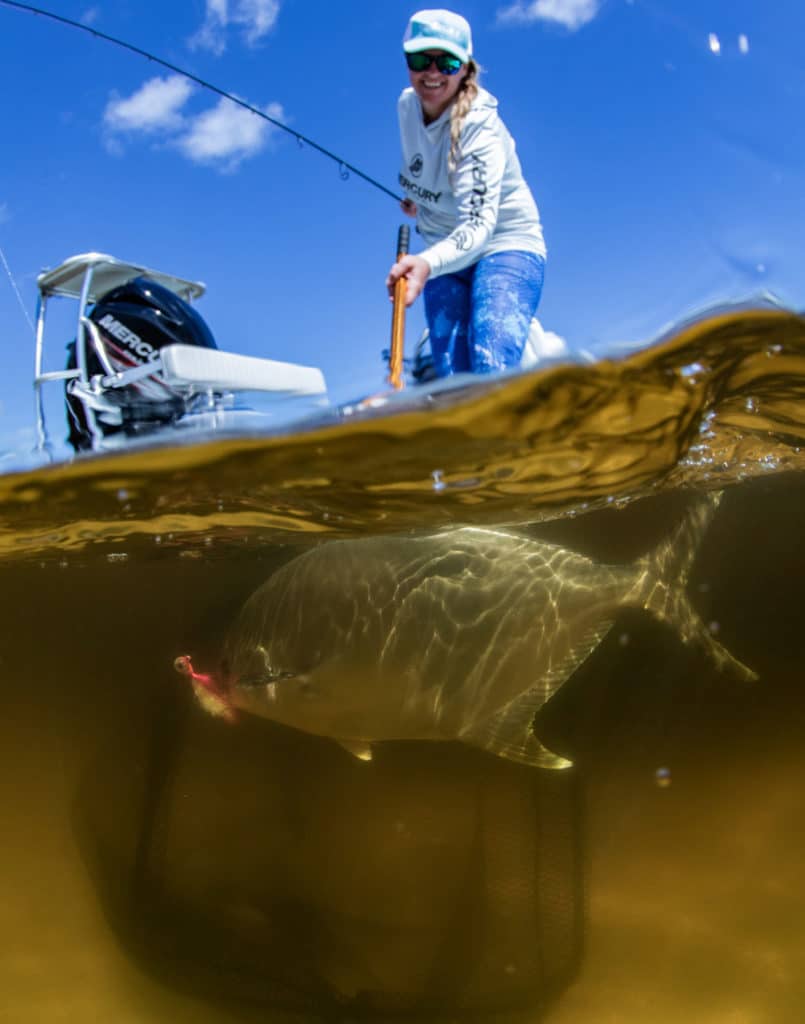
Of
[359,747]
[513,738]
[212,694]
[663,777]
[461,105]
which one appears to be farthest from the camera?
[212,694]

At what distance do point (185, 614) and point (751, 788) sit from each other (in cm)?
371

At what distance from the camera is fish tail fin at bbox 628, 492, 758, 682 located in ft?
12.7

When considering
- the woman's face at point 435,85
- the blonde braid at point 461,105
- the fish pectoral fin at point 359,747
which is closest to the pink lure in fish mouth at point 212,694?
the fish pectoral fin at point 359,747

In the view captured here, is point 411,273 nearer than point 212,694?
Yes

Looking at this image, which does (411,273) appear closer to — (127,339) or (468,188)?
(468,188)

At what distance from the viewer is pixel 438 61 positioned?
13.2 ft

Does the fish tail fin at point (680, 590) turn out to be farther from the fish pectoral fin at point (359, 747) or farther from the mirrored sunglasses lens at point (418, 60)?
the mirrored sunglasses lens at point (418, 60)

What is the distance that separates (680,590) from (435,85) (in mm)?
3021

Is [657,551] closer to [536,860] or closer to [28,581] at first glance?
[536,860]

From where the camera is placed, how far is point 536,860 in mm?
3562

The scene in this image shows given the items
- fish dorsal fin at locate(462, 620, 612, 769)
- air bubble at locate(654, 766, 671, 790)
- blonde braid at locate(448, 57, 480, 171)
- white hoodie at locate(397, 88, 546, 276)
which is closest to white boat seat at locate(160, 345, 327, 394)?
white hoodie at locate(397, 88, 546, 276)

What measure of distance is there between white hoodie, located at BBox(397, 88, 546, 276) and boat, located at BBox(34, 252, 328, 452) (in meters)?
1.19

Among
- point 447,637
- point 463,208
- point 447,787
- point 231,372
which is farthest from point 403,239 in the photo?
point 447,787

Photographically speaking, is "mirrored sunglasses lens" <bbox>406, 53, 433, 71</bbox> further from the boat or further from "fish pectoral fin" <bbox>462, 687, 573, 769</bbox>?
"fish pectoral fin" <bbox>462, 687, 573, 769</bbox>
